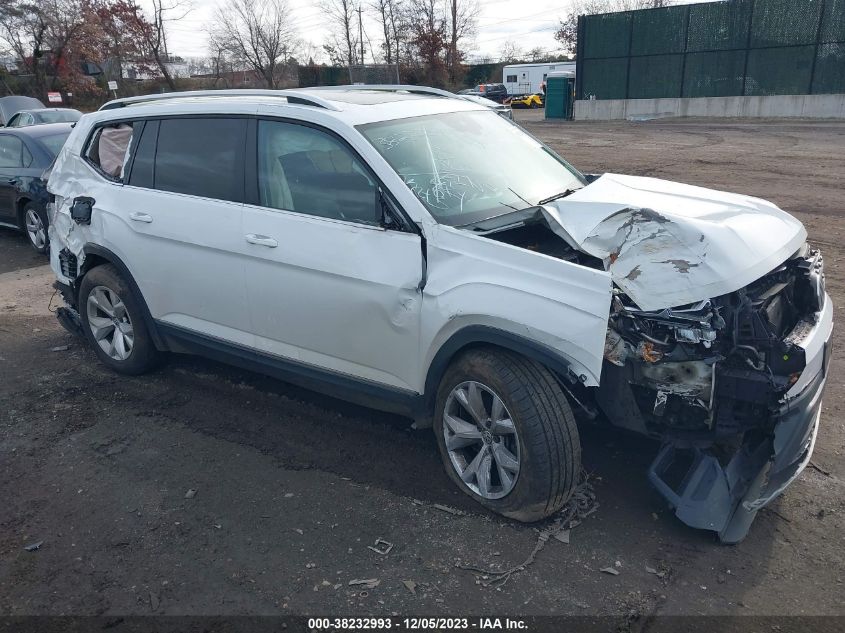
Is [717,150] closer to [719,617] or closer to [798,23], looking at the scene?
[798,23]

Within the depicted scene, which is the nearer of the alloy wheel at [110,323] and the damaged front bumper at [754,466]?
the damaged front bumper at [754,466]

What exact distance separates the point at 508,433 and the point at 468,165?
1626 millimetres

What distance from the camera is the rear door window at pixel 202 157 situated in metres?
4.19

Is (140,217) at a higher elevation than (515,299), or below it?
higher

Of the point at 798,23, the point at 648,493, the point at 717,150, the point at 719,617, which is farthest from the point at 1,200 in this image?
the point at 798,23

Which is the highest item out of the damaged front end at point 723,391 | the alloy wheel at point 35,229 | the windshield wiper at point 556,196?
the windshield wiper at point 556,196

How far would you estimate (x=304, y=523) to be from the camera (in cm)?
344

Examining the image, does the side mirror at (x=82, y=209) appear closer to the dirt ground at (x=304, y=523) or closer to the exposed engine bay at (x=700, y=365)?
the dirt ground at (x=304, y=523)

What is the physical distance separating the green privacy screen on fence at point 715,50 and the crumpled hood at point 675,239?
2471 cm

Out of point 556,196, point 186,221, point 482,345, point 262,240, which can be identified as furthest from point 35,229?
point 482,345

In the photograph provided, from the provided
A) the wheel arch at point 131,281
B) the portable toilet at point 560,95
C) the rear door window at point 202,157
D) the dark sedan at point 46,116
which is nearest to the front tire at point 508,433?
the rear door window at point 202,157

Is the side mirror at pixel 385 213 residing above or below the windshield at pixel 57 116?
below

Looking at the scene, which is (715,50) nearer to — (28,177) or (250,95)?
(28,177)

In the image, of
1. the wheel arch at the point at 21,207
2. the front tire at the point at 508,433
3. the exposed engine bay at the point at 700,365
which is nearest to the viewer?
the exposed engine bay at the point at 700,365
